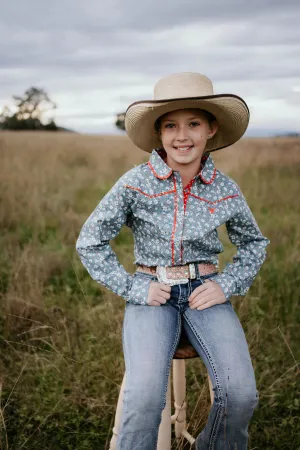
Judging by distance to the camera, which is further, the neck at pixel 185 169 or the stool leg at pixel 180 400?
the stool leg at pixel 180 400

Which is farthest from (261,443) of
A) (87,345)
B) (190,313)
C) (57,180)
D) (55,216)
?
(57,180)

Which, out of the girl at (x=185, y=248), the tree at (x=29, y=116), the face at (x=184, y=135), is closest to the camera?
the girl at (x=185, y=248)

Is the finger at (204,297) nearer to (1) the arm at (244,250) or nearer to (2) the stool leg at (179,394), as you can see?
(1) the arm at (244,250)

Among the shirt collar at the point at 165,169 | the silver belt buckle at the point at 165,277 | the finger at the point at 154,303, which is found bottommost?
the finger at the point at 154,303

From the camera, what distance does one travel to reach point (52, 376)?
3188mm

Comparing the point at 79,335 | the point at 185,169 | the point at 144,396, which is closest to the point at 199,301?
the point at 144,396

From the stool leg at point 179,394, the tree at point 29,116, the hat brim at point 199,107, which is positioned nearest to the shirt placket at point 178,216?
the hat brim at point 199,107

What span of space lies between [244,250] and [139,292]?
0.56m

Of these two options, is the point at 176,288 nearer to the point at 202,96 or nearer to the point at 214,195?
the point at 214,195

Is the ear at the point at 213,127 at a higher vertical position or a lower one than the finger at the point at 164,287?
higher

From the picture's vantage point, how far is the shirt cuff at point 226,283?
2430 mm

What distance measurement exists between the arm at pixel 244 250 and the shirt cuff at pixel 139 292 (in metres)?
0.35

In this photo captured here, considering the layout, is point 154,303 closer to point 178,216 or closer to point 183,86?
point 178,216

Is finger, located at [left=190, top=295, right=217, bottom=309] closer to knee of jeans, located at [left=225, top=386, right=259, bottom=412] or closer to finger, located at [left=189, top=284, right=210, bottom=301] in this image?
finger, located at [left=189, top=284, right=210, bottom=301]
